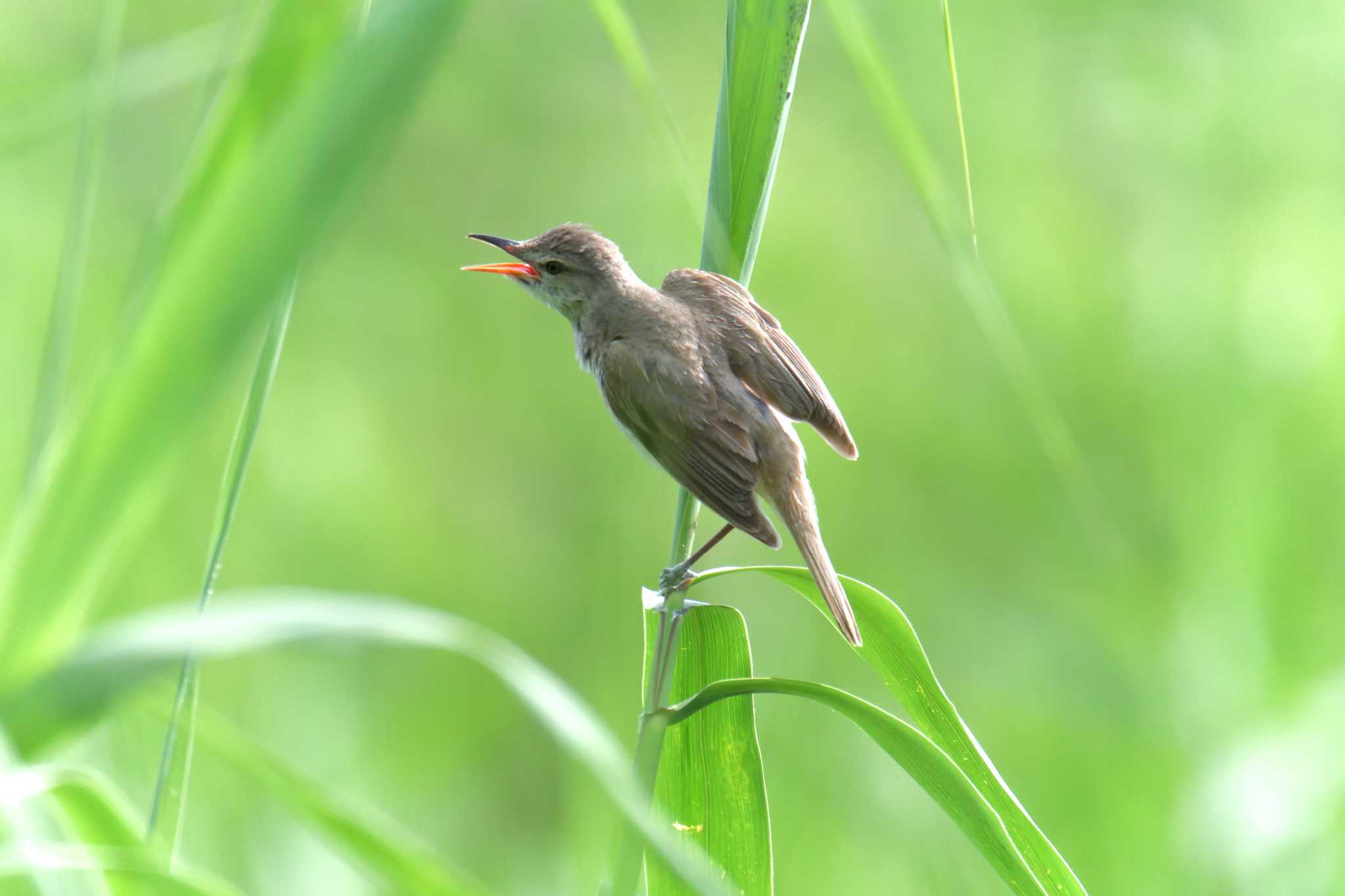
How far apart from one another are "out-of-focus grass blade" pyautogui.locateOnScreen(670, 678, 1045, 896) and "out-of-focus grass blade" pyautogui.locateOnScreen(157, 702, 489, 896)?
1.78 feet

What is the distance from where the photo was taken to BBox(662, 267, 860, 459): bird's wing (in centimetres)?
234

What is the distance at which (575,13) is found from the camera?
8516 millimetres

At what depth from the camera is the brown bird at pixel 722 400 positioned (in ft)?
7.42

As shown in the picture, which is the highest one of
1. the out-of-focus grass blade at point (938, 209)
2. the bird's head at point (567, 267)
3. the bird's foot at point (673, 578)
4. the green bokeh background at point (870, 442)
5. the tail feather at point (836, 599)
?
the green bokeh background at point (870, 442)

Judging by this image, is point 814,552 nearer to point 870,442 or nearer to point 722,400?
point 722,400

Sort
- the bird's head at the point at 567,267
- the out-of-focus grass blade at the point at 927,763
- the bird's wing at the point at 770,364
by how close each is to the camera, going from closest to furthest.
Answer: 1. the out-of-focus grass blade at the point at 927,763
2. the bird's wing at the point at 770,364
3. the bird's head at the point at 567,267

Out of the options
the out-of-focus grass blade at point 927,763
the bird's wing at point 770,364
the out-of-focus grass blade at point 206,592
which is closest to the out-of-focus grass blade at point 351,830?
the out-of-focus grass blade at point 206,592

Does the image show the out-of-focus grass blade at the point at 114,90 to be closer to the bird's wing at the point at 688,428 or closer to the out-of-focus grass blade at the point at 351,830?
the out-of-focus grass blade at the point at 351,830

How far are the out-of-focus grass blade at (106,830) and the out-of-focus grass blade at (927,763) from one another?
2.05 ft

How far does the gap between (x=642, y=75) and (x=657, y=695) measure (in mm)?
784

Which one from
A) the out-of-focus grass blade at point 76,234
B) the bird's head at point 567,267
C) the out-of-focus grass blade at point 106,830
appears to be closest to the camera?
the out-of-focus grass blade at point 106,830

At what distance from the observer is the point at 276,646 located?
915 millimetres

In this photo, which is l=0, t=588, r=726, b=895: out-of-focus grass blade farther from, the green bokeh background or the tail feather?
the green bokeh background

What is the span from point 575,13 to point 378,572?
4.19 metres
